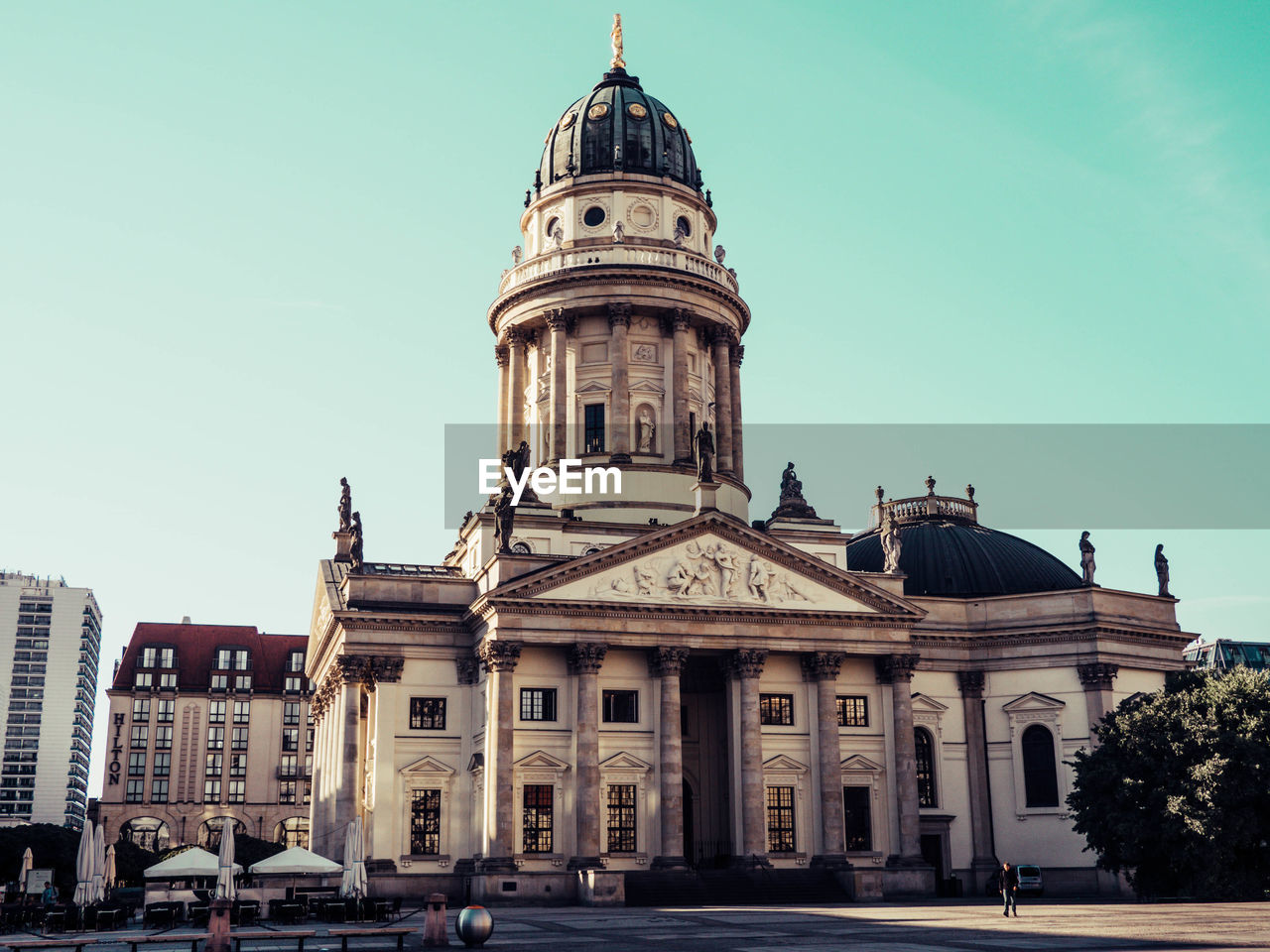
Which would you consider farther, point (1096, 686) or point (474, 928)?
point (1096, 686)

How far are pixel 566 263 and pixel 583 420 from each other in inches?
345

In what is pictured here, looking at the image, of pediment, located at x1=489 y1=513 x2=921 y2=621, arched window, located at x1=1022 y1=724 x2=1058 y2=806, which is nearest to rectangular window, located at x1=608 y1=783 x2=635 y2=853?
pediment, located at x1=489 y1=513 x2=921 y2=621

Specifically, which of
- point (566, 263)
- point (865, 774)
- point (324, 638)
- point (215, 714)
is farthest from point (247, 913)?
point (215, 714)

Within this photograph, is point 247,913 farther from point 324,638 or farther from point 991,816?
point 991,816

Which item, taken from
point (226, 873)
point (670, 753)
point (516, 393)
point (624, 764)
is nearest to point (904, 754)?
point (670, 753)

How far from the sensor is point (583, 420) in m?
69.8

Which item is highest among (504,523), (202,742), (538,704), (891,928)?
(504,523)

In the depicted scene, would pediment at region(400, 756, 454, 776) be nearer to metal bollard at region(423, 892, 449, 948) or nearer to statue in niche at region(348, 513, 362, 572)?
statue in niche at region(348, 513, 362, 572)

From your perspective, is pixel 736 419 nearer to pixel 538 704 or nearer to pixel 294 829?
pixel 538 704

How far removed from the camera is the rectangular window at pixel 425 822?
56594mm

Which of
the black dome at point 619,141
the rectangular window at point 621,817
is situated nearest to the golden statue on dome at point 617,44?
the black dome at point 619,141

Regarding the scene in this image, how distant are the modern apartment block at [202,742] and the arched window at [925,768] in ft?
227

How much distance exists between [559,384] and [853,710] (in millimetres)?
22508

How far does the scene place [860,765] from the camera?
59.4 metres
